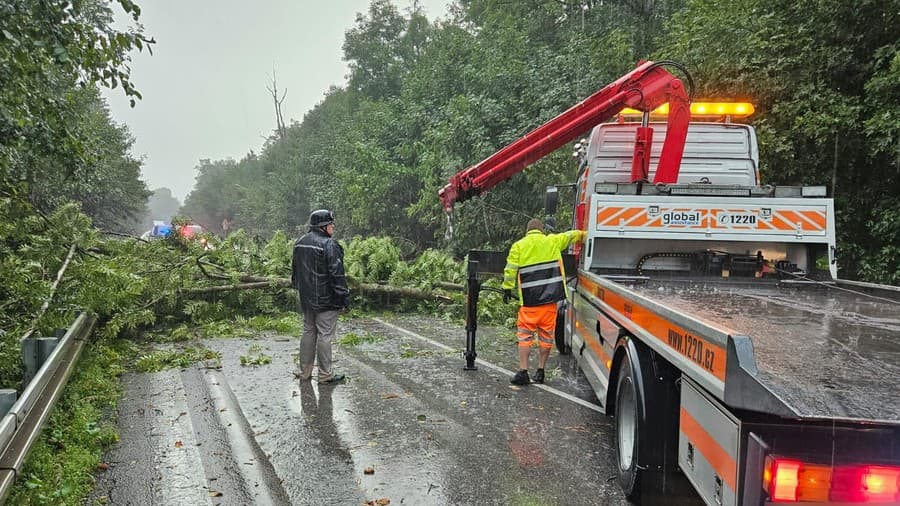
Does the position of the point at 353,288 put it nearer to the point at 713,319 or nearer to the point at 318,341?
the point at 318,341

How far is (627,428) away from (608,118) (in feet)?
15.6

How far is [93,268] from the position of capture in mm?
8086

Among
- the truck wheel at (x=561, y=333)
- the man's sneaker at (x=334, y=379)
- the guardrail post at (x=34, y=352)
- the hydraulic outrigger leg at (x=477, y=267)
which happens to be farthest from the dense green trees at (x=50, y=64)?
the truck wheel at (x=561, y=333)

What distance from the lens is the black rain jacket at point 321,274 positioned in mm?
6516

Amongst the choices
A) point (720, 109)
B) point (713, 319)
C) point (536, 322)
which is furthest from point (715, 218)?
point (720, 109)

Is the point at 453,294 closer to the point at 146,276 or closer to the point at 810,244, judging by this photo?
the point at 146,276

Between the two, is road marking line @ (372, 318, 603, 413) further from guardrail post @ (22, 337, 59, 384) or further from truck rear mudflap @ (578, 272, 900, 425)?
guardrail post @ (22, 337, 59, 384)

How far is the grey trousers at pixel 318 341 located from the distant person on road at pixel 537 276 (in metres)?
2.00

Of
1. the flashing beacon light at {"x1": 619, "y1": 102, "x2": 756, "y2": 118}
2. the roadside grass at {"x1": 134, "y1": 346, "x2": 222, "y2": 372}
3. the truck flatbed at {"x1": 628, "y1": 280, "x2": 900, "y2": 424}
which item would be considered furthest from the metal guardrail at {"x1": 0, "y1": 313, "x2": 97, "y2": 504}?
the flashing beacon light at {"x1": 619, "y1": 102, "x2": 756, "y2": 118}

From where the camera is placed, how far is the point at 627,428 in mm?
4035

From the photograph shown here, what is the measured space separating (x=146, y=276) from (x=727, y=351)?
9607mm

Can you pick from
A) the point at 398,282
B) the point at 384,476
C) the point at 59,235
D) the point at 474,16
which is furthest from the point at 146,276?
the point at 474,16

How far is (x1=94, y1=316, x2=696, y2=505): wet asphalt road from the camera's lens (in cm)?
407

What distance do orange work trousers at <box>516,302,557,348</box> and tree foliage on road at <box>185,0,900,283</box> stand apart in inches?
204
